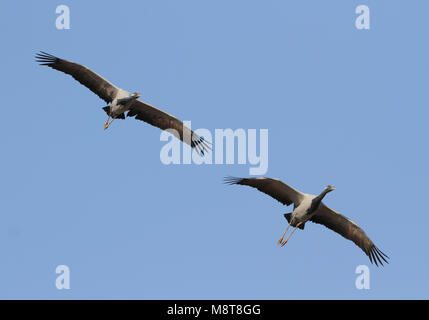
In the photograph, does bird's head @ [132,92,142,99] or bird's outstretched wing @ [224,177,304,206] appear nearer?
bird's outstretched wing @ [224,177,304,206]

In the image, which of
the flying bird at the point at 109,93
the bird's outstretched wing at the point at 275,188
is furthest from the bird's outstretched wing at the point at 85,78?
the bird's outstretched wing at the point at 275,188

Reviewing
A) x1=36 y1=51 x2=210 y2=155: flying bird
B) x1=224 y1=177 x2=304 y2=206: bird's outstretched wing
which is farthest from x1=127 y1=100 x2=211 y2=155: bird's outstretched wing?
x1=224 y1=177 x2=304 y2=206: bird's outstretched wing

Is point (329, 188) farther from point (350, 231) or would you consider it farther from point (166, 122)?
point (166, 122)

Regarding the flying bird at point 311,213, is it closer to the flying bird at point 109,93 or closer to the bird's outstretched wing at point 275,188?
the bird's outstretched wing at point 275,188

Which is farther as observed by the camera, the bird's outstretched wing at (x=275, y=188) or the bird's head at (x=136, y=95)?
the bird's head at (x=136, y=95)

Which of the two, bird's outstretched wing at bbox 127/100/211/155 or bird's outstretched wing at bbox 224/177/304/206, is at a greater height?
bird's outstretched wing at bbox 127/100/211/155

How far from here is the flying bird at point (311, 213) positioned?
22.0 metres

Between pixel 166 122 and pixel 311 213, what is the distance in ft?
21.1

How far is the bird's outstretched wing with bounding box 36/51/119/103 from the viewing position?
24312mm

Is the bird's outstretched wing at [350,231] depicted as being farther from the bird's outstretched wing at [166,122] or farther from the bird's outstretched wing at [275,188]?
the bird's outstretched wing at [166,122]

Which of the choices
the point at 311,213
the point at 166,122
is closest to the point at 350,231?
the point at 311,213

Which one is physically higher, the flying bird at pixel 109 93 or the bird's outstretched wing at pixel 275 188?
the flying bird at pixel 109 93

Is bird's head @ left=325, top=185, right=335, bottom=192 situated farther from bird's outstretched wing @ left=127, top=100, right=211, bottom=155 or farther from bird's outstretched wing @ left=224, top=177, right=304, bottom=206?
bird's outstretched wing @ left=127, top=100, right=211, bottom=155
